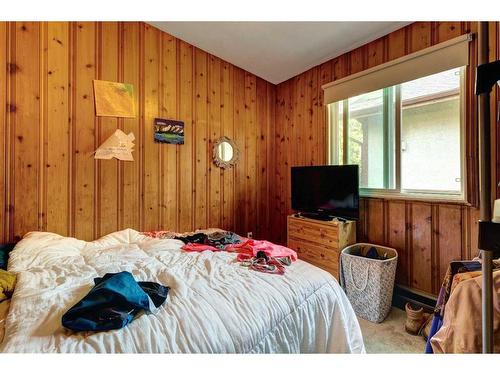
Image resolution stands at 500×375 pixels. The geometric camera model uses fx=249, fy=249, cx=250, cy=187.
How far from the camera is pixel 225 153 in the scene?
3182 mm

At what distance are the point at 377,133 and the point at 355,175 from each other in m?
0.52

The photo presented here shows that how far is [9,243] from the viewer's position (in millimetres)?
1953

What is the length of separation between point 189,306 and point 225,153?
7.63ft

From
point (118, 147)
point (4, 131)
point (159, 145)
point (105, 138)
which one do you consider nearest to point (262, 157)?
point (159, 145)

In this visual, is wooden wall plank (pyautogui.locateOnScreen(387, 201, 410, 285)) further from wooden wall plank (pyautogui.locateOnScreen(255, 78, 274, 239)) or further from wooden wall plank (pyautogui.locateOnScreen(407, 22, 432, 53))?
wooden wall plank (pyautogui.locateOnScreen(255, 78, 274, 239))

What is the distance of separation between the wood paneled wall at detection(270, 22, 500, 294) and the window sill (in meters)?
0.05

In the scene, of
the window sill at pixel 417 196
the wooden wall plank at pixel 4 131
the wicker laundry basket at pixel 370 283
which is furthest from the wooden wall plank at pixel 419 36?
the wooden wall plank at pixel 4 131

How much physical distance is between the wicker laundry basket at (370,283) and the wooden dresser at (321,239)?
13 centimetres

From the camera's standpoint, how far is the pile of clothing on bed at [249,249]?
60.6 inches

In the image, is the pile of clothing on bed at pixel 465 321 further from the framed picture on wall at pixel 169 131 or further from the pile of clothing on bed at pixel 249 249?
the framed picture on wall at pixel 169 131

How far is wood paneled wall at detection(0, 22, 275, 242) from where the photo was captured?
2.02 metres

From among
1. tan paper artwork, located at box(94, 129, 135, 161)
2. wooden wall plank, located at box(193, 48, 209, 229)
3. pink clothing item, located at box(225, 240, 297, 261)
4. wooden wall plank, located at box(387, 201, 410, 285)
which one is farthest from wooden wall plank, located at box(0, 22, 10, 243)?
wooden wall plank, located at box(387, 201, 410, 285)
